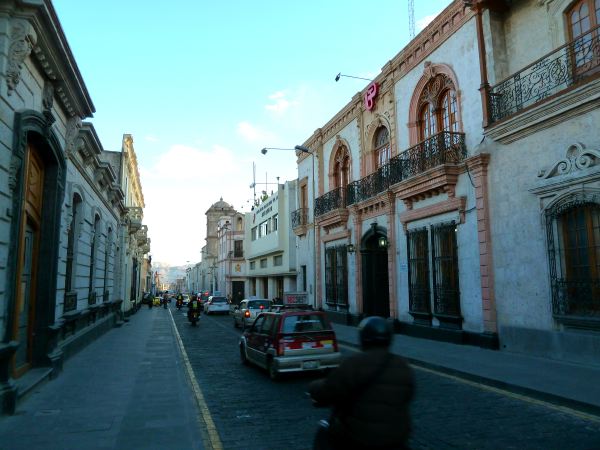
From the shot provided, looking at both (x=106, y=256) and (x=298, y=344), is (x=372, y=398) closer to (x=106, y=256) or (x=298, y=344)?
(x=298, y=344)

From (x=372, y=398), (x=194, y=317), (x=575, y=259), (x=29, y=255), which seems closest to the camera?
(x=372, y=398)

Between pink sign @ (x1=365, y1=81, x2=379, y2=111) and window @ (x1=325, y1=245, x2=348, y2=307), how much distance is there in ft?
22.2

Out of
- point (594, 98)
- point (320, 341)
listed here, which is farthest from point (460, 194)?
point (320, 341)

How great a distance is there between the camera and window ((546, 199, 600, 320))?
406 inches

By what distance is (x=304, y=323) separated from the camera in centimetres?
1025

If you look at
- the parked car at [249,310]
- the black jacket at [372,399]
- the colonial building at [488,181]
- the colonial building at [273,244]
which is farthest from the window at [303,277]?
the black jacket at [372,399]

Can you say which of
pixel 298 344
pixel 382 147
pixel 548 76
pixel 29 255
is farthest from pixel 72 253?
pixel 548 76

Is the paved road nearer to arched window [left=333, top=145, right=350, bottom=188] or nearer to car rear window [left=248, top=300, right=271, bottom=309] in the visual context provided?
car rear window [left=248, top=300, right=271, bottom=309]

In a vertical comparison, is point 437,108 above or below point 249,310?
above

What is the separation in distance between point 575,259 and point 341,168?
14642mm

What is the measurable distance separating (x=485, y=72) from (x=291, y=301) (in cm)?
1511

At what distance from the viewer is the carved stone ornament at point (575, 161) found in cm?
1018

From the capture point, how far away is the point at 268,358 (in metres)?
10.3

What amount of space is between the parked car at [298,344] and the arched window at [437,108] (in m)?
8.73
